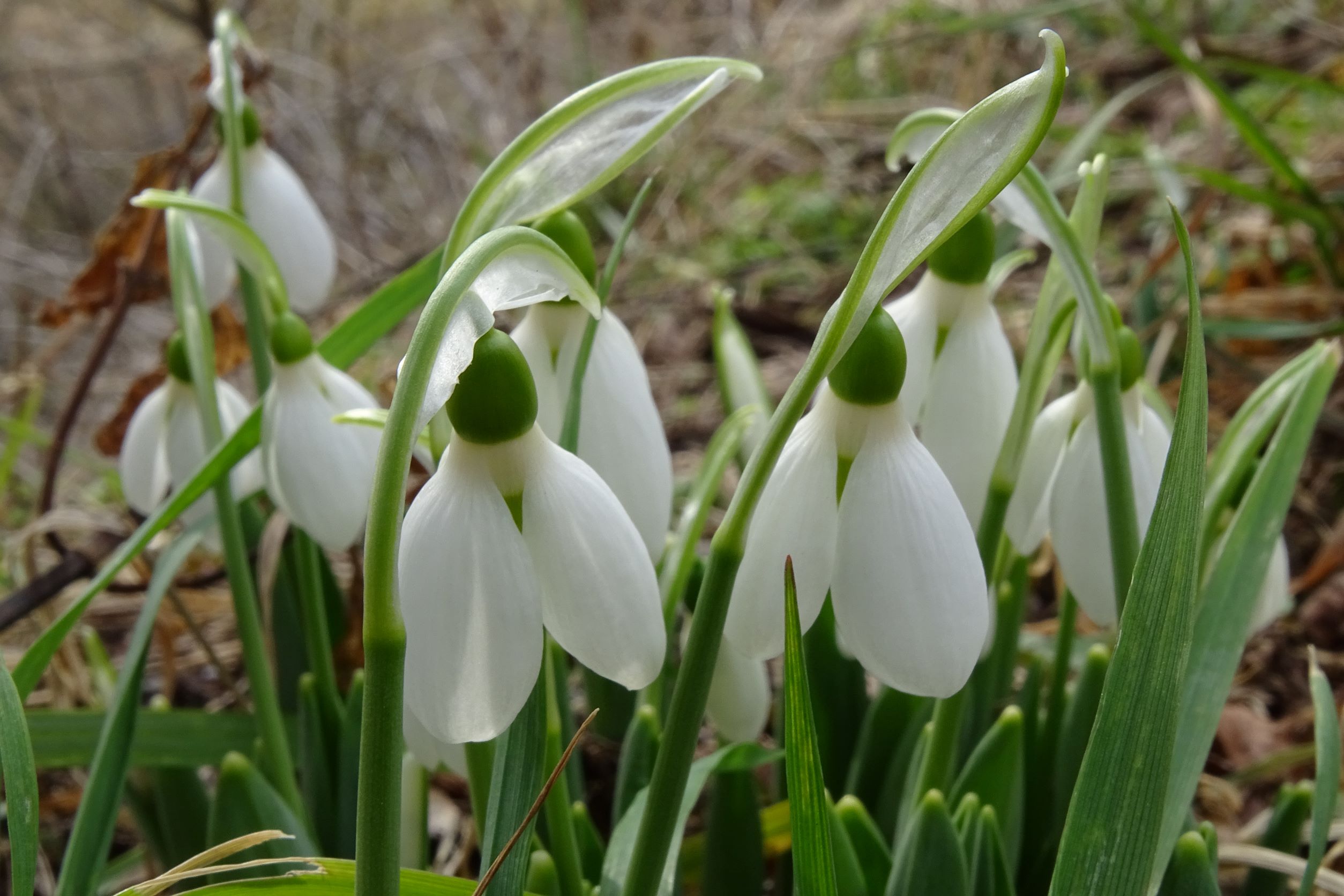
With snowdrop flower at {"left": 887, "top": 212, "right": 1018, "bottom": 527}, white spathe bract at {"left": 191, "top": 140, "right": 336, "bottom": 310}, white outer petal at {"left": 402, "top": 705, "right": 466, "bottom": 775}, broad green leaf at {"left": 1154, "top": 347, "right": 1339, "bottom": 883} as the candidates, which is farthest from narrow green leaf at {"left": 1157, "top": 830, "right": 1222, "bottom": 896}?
white spathe bract at {"left": 191, "top": 140, "right": 336, "bottom": 310}

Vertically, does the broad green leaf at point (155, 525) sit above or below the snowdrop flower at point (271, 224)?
below

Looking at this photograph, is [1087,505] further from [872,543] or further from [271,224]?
[271,224]

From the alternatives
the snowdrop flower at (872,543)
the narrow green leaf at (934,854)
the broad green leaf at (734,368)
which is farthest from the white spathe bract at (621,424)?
the broad green leaf at (734,368)

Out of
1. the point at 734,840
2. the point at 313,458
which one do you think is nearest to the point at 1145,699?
the point at 734,840

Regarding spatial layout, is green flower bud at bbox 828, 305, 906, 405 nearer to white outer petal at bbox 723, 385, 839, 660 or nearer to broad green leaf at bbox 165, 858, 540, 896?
white outer petal at bbox 723, 385, 839, 660

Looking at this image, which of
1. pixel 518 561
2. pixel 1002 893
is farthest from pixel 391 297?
pixel 1002 893

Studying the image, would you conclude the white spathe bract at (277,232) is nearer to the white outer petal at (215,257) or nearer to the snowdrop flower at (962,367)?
the white outer petal at (215,257)

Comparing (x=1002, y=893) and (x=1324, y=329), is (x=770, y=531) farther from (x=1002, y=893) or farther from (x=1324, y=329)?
(x=1324, y=329)
